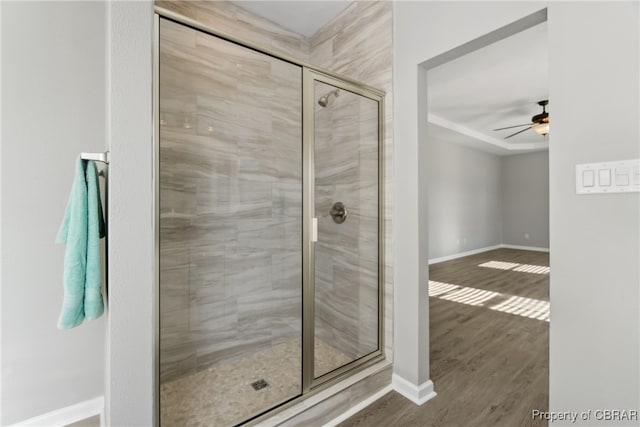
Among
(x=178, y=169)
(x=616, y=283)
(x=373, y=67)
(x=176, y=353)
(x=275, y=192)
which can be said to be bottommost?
(x=176, y=353)

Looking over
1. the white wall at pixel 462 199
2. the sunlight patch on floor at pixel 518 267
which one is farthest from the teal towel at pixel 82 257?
the sunlight patch on floor at pixel 518 267

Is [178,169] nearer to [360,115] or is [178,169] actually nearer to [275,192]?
[275,192]

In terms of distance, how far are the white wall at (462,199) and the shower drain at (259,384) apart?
4.68m

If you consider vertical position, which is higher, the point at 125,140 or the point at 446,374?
the point at 125,140

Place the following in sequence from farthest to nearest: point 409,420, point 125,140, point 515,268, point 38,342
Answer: point 515,268 < point 409,420 < point 38,342 < point 125,140

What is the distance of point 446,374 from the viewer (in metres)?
2.02

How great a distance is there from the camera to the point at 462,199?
6.71 m

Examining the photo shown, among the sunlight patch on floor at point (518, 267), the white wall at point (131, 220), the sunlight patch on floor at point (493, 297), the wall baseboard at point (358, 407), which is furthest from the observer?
the sunlight patch on floor at point (518, 267)

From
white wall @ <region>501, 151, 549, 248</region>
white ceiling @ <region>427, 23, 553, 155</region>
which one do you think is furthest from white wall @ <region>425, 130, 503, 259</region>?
white ceiling @ <region>427, 23, 553, 155</region>

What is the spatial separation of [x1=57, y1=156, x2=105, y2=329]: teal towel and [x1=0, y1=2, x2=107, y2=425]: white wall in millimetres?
656

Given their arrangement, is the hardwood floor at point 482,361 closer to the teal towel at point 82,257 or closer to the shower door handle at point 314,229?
the shower door handle at point 314,229

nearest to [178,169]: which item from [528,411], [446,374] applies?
[446,374]

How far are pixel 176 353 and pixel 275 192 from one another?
4.27 feet

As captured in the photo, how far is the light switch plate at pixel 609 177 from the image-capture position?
106 cm
